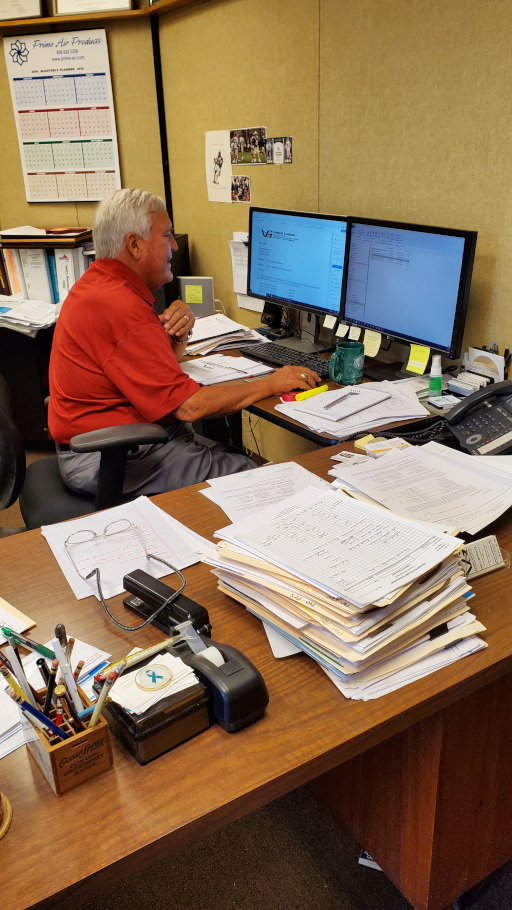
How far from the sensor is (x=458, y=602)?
1.03m

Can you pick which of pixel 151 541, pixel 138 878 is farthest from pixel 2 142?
pixel 138 878

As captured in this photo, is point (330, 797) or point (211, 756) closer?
point (211, 756)

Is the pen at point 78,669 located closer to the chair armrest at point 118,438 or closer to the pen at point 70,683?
the pen at point 70,683

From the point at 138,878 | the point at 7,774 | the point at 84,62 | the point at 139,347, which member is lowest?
the point at 138,878

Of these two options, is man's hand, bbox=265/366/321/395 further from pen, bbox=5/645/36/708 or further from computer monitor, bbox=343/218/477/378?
pen, bbox=5/645/36/708

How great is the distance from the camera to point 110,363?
1.95 metres

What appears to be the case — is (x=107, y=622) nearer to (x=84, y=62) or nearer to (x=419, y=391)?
(x=419, y=391)

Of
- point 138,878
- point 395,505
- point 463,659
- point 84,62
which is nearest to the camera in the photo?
point 463,659

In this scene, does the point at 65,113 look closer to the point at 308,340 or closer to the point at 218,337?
the point at 218,337

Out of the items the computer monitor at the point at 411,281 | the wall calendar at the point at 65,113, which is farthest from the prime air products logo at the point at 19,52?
the computer monitor at the point at 411,281

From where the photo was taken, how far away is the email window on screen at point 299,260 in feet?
7.79

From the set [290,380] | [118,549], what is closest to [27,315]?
[290,380]

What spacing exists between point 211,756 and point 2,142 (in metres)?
3.67

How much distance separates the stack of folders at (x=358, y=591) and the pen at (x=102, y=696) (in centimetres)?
30
